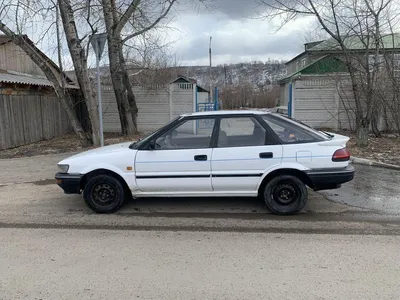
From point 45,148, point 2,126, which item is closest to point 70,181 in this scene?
point 45,148

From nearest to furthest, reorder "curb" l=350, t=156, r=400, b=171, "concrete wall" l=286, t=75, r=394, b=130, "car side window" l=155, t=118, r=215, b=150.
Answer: "car side window" l=155, t=118, r=215, b=150
"curb" l=350, t=156, r=400, b=171
"concrete wall" l=286, t=75, r=394, b=130

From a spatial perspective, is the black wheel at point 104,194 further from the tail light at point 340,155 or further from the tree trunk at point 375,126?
the tree trunk at point 375,126

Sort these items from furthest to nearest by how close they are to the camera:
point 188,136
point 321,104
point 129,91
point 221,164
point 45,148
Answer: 1. point 321,104
2. point 129,91
3. point 45,148
4. point 188,136
5. point 221,164

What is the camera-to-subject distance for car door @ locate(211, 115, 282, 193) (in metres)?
5.02

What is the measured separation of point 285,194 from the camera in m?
5.13

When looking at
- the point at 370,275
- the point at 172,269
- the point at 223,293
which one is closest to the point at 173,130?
the point at 172,269

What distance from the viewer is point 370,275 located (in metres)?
3.31

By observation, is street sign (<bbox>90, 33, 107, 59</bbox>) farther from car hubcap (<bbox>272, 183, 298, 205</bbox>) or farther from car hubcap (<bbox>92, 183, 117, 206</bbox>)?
car hubcap (<bbox>272, 183, 298, 205</bbox>)

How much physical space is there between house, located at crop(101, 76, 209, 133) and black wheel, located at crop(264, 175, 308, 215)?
37.1 ft

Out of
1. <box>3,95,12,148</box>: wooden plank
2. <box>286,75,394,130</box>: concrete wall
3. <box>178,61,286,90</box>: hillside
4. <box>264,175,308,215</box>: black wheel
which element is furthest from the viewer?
<box>178,61,286,90</box>: hillside

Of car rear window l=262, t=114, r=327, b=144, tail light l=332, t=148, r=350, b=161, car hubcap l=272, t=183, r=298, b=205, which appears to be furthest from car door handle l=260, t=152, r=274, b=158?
tail light l=332, t=148, r=350, b=161

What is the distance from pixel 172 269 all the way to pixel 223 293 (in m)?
0.68

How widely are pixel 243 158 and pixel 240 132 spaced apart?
0.48 m

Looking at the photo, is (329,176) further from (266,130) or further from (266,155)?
(266,130)
